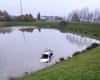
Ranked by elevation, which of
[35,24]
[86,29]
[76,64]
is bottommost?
[35,24]

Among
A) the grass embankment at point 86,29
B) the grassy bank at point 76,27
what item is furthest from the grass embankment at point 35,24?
the grass embankment at point 86,29

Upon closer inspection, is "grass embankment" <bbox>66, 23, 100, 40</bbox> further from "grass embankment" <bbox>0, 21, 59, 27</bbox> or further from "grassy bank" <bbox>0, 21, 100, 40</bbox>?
"grass embankment" <bbox>0, 21, 59, 27</bbox>

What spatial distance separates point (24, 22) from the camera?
98875mm

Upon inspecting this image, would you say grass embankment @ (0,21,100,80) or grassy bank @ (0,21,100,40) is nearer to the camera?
grass embankment @ (0,21,100,80)

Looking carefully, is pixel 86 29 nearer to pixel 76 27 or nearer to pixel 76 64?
pixel 76 27

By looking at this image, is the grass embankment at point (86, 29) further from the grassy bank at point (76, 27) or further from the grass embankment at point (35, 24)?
the grass embankment at point (35, 24)

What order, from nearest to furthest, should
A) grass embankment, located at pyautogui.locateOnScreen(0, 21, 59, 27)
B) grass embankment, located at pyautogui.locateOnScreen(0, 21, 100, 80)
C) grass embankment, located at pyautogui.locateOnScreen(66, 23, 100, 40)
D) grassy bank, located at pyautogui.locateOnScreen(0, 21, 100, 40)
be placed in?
grass embankment, located at pyautogui.locateOnScreen(0, 21, 100, 80) → grassy bank, located at pyautogui.locateOnScreen(0, 21, 100, 40) → grass embankment, located at pyautogui.locateOnScreen(66, 23, 100, 40) → grass embankment, located at pyautogui.locateOnScreen(0, 21, 59, 27)

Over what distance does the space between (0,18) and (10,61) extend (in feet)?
261

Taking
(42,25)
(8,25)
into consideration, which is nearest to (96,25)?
(42,25)

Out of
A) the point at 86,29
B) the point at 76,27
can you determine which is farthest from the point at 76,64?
the point at 76,27

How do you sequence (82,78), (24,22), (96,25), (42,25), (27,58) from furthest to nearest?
(24,22), (42,25), (96,25), (27,58), (82,78)

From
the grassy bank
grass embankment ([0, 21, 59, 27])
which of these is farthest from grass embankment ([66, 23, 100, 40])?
grass embankment ([0, 21, 59, 27])

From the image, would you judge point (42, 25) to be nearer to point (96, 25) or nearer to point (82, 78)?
point (96, 25)

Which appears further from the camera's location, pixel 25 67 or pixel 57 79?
pixel 25 67
